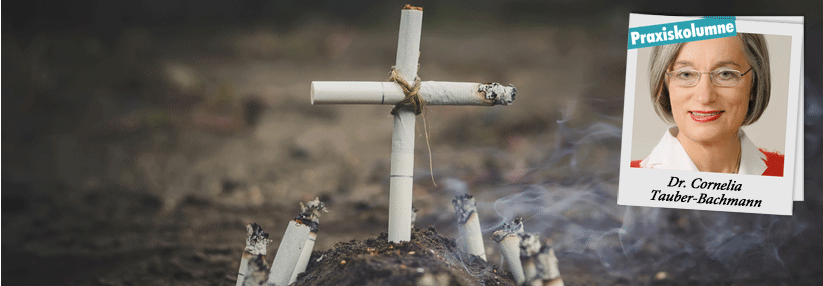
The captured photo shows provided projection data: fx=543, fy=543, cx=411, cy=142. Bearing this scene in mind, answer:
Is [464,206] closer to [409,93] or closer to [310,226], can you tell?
[409,93]

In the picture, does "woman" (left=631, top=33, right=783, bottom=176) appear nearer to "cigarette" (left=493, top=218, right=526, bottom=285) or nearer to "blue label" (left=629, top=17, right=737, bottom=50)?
"blue label" (left=629, top=17, right=737, bottom=50)

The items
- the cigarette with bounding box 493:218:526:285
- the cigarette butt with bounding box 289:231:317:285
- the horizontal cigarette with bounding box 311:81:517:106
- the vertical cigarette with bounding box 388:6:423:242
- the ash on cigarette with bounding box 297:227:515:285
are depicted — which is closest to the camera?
the ash on cigarette with bounding box 297:227:515:285

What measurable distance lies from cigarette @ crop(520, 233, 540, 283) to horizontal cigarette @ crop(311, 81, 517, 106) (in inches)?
34.6

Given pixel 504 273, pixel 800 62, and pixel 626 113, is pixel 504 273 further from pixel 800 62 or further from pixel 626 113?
pixel 800 62

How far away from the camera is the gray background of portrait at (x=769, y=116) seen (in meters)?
5.21

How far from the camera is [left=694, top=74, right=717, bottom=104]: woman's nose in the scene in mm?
5070

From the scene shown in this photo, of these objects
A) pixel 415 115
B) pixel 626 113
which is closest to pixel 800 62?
pixel 626 113

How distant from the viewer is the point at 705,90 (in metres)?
5.07

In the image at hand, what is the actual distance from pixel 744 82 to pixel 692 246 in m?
1.69

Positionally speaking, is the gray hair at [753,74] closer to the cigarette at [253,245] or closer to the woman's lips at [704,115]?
the woman's lips at [704,115]

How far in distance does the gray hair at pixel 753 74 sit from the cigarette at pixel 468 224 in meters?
2.52

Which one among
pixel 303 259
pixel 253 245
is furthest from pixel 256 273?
pixel 303 259

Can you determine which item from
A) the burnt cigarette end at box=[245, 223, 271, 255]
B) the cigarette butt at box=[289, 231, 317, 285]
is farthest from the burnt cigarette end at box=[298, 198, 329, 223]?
the burnt cigarette end at box=[245, 223, 271, 255]

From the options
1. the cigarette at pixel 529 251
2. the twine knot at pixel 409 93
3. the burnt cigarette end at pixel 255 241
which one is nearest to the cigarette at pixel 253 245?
the burnt cigarette end at pixel 255 241
